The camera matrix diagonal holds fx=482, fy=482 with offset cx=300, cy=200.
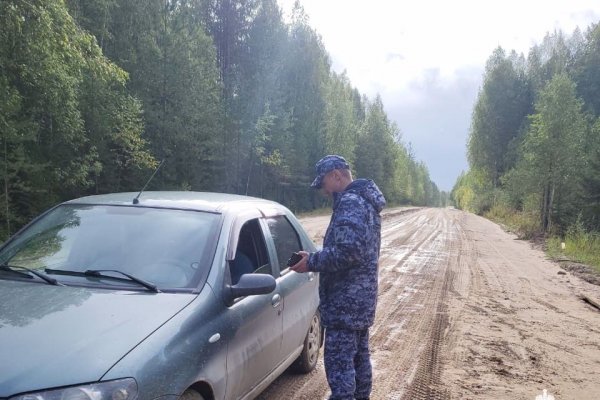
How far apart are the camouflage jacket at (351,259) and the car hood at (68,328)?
1.01m

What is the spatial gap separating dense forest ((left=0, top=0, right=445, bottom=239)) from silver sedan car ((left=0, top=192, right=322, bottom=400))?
28.0ft

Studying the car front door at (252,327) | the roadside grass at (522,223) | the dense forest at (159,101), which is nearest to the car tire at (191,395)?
the car front door at (252,327)

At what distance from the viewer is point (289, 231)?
4664mm

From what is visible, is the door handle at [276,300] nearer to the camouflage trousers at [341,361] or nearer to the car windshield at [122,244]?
the camouflage trousers at [341,361]

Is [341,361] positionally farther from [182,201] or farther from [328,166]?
[182,201]

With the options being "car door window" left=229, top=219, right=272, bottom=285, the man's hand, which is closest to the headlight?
"car door window" left=229, top=219, right=272, bottom=285

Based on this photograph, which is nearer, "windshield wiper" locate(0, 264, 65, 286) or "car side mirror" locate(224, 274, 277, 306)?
"windshield wiper" locate(0, 264, 65, 286)

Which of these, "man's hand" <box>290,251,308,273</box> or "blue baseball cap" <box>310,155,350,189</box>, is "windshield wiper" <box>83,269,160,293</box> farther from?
"blue baseball cap" <box>310,155,350,189</box>

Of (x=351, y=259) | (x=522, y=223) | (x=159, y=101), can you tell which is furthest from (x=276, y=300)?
(x=522, y=223)

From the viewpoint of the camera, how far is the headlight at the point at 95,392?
201cm

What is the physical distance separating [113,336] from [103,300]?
41cm

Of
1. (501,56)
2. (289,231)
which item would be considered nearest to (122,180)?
(289,231)

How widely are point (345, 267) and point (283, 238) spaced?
1285 millimetres

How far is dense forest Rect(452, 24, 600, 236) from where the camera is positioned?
2570 centimetres
